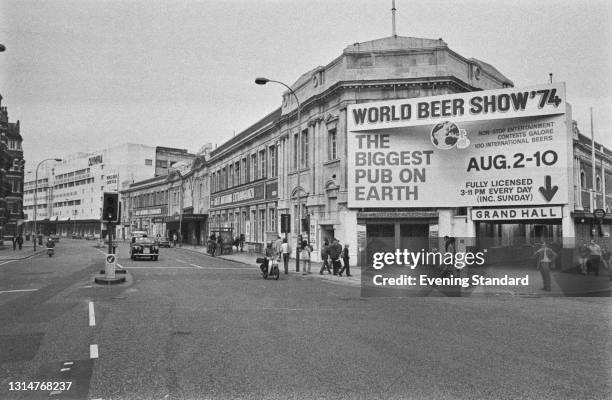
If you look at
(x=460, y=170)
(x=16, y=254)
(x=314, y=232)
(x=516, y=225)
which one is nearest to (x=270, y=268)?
(x=314, y=232)

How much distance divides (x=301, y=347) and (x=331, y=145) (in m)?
23.5

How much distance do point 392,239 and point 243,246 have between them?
23682mm

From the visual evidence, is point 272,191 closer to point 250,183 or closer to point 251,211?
point 250,183

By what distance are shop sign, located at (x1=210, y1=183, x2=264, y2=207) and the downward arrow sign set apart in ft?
81.7

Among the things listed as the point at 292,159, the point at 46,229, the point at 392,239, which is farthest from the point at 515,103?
the point at 46,229

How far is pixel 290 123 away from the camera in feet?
120

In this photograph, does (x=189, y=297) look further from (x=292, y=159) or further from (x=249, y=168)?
(x=249, y=168)

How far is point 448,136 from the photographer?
24734mm

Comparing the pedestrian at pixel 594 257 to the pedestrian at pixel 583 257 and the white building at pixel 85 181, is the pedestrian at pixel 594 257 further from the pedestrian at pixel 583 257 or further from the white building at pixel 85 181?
the white building at pixel 85 181

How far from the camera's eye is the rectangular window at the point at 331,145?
3022cm

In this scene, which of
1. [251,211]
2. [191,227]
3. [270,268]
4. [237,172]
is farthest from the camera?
[191,227]

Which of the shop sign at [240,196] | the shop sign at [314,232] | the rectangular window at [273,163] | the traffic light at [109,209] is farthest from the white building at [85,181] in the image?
the traffic light at [109,209]
